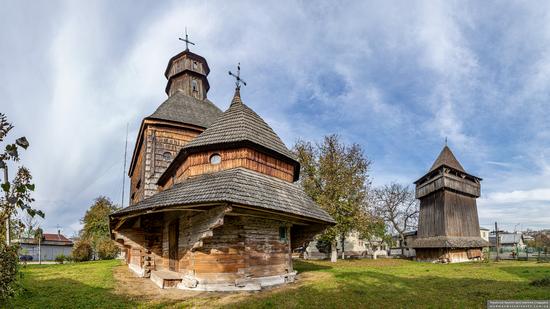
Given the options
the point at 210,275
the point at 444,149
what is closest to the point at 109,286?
the point at 210,275

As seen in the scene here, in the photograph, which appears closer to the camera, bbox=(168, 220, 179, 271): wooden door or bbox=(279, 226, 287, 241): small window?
bbox=(279, 226, 287, 241): small window

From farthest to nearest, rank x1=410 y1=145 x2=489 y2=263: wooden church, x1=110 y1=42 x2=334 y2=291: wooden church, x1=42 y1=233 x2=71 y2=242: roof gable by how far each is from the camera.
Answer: x1=42 y1=233 x2=71 y2=242: roof gable < x1=410 y1=145 x2=489 y2=263: wooden church < x1=110 y1=42 x2=334 y2=291: wooden church

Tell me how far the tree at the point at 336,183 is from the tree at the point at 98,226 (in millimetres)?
20306

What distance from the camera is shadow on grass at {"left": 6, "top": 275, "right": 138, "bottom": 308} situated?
8.17m

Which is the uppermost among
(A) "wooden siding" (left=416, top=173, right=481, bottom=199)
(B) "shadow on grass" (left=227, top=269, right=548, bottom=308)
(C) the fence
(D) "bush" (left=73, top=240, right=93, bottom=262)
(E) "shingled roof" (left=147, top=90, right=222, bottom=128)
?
(E) "shingled roof" (left=147, top=90, right=222, bottom=128)

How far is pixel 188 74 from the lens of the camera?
82.4 feet

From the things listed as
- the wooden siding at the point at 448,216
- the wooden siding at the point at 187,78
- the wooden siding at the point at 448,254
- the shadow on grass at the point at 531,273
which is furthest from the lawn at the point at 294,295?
the wooden siding at the point at 448,216

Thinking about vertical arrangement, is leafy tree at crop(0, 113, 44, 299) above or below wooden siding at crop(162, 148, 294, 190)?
below

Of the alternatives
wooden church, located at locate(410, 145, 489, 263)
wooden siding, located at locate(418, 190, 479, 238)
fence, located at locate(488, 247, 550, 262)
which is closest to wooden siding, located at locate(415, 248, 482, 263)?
wooden church, located at locate(410, 145, 489, 263)

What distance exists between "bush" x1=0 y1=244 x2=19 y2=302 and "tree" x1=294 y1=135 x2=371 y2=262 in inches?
963

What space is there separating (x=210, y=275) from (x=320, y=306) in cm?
370

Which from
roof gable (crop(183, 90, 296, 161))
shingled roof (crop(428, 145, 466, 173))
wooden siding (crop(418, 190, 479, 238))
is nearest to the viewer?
roof gable (crop(183, 90, 296, 161))

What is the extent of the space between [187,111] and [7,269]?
703 inches

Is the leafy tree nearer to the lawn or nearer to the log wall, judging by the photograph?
the lawn
